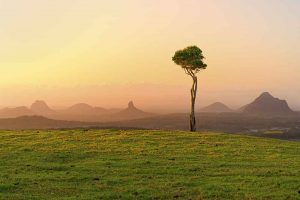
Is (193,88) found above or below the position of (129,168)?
above

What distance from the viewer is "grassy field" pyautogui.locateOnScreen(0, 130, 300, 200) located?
24.9m

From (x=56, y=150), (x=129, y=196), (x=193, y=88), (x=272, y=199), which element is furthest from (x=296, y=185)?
(x=193, y=88)

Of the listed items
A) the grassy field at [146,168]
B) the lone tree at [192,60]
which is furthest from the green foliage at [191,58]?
the grassy field at [146,168]

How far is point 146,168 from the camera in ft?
105

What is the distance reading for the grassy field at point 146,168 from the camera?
2488cm

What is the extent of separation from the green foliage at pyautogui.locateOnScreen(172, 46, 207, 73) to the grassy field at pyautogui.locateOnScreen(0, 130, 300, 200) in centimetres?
1854

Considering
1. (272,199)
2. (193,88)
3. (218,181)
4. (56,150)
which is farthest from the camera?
(193,88)

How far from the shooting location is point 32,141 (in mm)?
48719

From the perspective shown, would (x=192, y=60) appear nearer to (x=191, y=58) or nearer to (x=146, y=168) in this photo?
(x=191, y=58)

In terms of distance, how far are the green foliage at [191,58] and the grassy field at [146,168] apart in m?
18.5

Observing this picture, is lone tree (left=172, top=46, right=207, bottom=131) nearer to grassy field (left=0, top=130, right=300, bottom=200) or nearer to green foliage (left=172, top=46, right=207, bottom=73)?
green foliage (left=172, top=46, right=207, bottom=73)

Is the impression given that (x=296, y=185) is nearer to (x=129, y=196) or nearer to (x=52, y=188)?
(x=129, y=196)

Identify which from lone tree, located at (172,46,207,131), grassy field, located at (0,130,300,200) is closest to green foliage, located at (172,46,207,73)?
lone tree, located at (172,46,207,131)

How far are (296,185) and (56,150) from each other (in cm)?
2336
